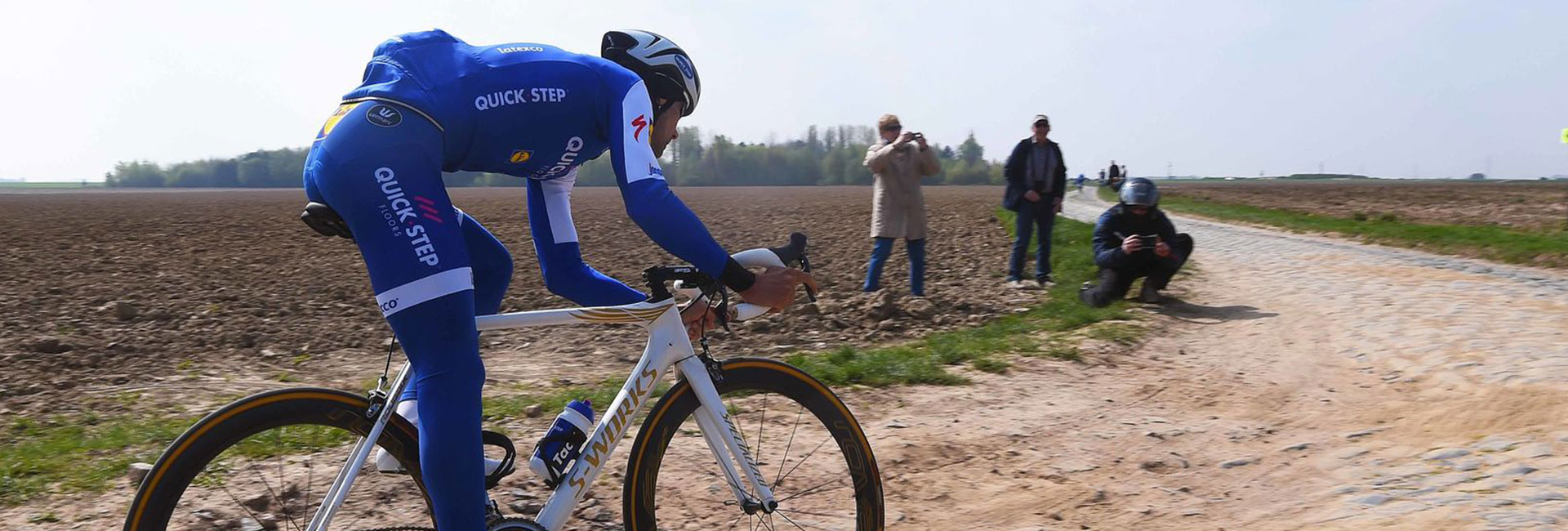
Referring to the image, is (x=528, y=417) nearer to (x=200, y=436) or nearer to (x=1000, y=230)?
(x=200, y=436)

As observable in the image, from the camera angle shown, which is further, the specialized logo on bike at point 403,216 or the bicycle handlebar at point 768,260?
the bicycle handlebar at point 768,260

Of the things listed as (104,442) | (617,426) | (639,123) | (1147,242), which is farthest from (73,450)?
(1147,242)

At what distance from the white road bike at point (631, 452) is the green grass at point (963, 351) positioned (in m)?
2.91

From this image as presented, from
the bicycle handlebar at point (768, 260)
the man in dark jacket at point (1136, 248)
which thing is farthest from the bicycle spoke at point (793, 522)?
the man in dark jacket at point (1136, 248)

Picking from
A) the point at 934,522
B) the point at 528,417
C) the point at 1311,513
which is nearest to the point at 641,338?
the point at 528,417

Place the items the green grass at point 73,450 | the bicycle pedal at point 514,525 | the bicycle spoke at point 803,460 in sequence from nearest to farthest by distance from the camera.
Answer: the bicycle pedal at point 514,525, the bicycle spoke at point 803,460, the green grass at point 73,450

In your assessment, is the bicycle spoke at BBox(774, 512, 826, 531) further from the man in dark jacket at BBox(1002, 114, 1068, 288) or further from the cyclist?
the man in dark jacket at BBox(1002, 114, 1068, 288)

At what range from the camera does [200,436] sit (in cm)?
281

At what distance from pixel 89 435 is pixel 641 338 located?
4443 millimetres

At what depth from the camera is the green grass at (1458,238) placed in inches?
539

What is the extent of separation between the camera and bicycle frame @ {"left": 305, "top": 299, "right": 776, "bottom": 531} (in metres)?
3.15

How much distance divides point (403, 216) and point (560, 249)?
2.94 feet

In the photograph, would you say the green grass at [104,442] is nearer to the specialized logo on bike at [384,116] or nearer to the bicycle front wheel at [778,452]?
the bicycle front wheel at [778,452]

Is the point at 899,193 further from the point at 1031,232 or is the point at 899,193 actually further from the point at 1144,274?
the point at 1144,274
